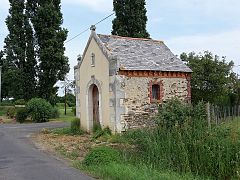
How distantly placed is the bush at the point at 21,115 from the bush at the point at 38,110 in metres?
0.50

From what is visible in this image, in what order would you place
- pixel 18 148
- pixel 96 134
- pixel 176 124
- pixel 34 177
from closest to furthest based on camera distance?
pixel 34 177 → pixel 176 124 → pixel 18 148 → pixel 96 134

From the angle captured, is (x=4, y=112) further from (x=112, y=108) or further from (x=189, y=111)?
(x=189, y=111)

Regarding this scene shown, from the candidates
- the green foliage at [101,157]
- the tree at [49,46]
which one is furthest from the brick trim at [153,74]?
the tree at [49,46]

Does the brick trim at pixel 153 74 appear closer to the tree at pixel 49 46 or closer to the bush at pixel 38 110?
the bush at pixel 38 110

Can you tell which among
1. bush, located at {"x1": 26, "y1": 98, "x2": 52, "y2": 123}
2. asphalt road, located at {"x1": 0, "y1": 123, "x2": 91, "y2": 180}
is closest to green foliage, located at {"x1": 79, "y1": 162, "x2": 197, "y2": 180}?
asphalt road, located at {"x1": 0, "y1": 123, "x2": 91, "y2": 180}

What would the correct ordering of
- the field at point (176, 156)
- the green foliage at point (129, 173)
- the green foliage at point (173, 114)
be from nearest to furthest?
the green foliage at point (129, 173)
the field at point (176, 156)
the green foliage at point (173, 114)

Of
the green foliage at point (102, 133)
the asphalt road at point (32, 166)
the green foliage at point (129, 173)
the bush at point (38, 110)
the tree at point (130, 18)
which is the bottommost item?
the asphalt road at point (32, 166)

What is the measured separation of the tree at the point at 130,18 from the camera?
35.0 meters

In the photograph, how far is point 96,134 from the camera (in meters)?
18.7

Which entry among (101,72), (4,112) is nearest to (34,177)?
(101,72)

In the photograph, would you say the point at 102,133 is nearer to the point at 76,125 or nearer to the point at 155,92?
the point at 155,92

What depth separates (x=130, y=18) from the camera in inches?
1382

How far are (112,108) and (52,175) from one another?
30.1 feet

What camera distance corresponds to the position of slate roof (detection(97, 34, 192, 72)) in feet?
63.7
